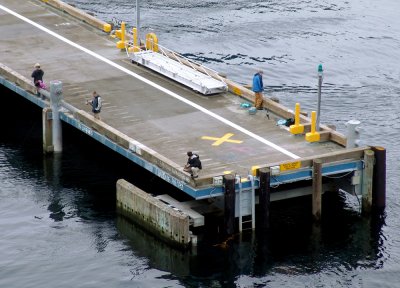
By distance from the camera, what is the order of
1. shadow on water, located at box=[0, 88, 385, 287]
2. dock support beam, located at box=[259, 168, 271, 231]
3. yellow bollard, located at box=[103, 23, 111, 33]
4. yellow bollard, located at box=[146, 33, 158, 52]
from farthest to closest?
yellow bollard, located at box=[103, 23, 111, 33], yellow bollard, located at box=[146, 33, 158, 52], dock support beam, located at box=[259, 168, 271, 231], shadow on water, located at box=[0, 88, 385, 287]

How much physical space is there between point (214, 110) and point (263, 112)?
2369mm

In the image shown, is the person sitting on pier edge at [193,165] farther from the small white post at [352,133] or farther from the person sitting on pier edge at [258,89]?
the person sitting on pier edge at [258,89]

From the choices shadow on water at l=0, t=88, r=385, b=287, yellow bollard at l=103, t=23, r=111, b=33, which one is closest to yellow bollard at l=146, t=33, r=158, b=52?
yellow bollard at l=103, t=23, r=111, b=33

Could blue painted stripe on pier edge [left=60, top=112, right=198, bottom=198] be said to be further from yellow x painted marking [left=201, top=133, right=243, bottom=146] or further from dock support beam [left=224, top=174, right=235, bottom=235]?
yellow x painted marking [left=201, top=133, right=243, bottom=146]

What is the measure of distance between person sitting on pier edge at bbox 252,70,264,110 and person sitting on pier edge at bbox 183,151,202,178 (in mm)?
7842

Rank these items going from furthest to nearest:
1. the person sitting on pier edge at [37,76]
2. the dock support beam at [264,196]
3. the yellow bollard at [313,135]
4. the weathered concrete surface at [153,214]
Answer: the person sitting on pier edge at [37,76] → the yellow bollard at [313,135] → the dock support beam at [264,196] → the weathered concrete surface at [153,214]

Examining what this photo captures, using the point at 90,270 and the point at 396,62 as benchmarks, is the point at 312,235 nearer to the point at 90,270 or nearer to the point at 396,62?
the point at 90,270

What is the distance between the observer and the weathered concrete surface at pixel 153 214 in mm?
49719

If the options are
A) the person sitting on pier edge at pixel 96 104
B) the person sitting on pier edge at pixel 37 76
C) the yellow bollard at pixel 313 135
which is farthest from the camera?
the person sitting on pier edge at pixel 37 76

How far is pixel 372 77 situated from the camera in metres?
75.3

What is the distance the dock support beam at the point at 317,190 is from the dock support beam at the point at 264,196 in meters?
2.13

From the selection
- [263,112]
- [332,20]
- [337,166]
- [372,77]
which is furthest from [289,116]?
[332,20]

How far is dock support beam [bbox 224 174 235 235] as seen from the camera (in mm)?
49906

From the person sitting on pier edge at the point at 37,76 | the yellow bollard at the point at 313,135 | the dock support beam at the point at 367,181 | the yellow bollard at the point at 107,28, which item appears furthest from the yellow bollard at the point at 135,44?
the dock support beam at the point at 367,181
